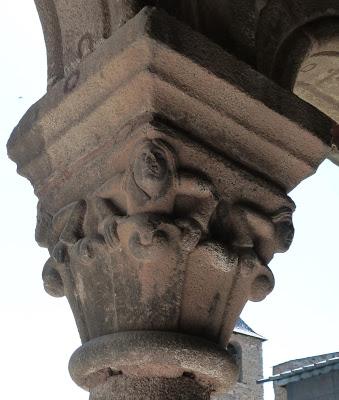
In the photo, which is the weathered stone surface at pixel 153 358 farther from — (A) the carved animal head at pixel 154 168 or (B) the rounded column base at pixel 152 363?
(A) the carved animal head at pixel 154 168

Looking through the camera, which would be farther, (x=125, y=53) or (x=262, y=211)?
(x=262, y=211)

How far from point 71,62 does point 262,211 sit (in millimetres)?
526

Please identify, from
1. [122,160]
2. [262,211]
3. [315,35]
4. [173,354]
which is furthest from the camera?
[315,35]

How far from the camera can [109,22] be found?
5.03 ft

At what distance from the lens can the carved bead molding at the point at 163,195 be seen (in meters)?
1.39

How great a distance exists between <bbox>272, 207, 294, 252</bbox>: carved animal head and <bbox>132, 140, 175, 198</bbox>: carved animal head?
297 millimetres

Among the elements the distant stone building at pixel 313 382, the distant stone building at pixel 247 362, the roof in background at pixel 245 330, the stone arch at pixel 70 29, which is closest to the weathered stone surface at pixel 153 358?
the stone arch at pixel 70 29

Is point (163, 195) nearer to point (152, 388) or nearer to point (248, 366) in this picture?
point (152, 388)

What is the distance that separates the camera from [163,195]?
1397 mm

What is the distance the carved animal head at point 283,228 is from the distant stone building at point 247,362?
13.5m

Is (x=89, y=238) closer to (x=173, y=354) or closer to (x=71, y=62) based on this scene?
(x=173, y=354)

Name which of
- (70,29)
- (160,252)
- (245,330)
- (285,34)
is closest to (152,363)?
(160,252)

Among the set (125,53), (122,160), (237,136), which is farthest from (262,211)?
(125,53)

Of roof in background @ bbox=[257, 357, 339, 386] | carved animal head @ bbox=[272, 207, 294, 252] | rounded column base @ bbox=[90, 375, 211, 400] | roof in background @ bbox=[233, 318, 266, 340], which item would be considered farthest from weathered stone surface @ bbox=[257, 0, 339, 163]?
roof in background @ bbox=[233, 318, 266, 340]
